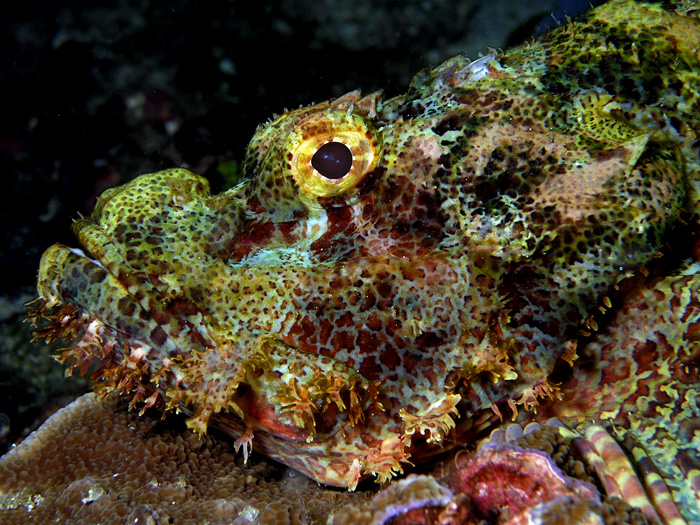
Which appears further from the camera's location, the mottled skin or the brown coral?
the brown coral

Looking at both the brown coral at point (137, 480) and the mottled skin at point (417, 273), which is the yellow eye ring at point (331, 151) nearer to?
the mottled skin at point (417, 273)

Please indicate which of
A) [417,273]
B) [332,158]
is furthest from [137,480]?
[332,158]

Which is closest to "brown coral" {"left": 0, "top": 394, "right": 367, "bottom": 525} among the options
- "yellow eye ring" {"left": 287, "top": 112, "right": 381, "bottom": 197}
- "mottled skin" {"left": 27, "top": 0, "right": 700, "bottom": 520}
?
"mottled skin" {"left": 27, "top": 0, "right": 700, "bottom": 520}

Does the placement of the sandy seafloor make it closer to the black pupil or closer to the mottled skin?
the mottled skin

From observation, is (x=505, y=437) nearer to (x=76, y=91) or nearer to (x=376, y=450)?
(x=376, y=450)

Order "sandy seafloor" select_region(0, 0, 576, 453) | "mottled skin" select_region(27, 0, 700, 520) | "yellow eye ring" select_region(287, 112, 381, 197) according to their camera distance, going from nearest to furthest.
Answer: "mottled skin" select_region(27, 0, 700, 520)
"yellow eye ring" select_region(287, 112, 381, 197)
"sandy seafloor" select_region(0, 0, 576, 453)

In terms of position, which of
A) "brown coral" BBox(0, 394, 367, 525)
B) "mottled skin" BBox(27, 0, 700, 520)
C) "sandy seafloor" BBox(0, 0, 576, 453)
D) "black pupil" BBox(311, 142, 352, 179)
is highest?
"sandy seafloor" BBox(0, 0, 576, 453)

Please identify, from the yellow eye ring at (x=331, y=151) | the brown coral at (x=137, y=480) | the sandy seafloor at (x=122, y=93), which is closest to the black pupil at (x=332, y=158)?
the yellow eye ring at (x=331, y=151)

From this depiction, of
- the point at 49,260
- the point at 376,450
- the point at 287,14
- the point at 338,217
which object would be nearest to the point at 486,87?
the point at 338,217
